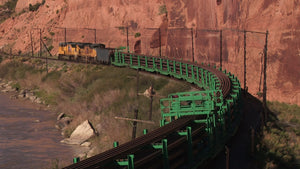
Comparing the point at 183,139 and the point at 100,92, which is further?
the point at 100,92

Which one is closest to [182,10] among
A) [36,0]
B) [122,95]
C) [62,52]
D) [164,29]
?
[164,29]

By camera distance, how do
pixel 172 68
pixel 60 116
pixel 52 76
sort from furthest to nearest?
pixel 52 76
pixel 60 116
pixel 172 68

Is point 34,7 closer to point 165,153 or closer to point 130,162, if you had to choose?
point 165,153

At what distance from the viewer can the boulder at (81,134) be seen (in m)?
29.9

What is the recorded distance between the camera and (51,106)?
150 ft

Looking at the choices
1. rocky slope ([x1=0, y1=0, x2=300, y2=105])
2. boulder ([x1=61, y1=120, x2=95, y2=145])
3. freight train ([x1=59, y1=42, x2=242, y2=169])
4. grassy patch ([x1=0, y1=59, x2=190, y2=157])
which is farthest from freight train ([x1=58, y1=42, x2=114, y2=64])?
freight train ([x1=59, y1=42, x2=242, y2=169])

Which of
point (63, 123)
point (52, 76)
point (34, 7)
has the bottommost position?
point (63, 123)

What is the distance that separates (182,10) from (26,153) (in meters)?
27.4

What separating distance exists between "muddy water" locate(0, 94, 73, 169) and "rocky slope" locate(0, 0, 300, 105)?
16633 mm

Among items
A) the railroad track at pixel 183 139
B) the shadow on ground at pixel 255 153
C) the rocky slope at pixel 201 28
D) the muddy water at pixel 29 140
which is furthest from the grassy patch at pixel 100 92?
the railroad track at pixel 183 139

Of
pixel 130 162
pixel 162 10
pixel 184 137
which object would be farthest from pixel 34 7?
pixel 130 162

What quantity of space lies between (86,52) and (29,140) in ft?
69.7

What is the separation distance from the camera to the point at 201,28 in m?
43.0

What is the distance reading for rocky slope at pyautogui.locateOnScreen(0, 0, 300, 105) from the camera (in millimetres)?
30797
